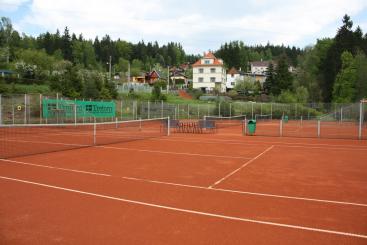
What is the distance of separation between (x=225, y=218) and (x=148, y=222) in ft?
4.35

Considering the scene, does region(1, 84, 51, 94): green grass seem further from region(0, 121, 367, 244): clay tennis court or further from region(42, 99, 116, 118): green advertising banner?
region(0, 121, 367, 244): clay tennis court

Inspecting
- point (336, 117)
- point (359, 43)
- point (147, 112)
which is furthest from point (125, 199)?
point (359, 43)

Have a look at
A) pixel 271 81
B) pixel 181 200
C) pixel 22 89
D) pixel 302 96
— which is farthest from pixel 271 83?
pixel 181 200

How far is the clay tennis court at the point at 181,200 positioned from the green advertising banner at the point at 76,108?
17.3 metres

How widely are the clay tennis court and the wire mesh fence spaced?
45.2 ft

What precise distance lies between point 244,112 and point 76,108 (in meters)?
22.5

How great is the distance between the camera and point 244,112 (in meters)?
46.9

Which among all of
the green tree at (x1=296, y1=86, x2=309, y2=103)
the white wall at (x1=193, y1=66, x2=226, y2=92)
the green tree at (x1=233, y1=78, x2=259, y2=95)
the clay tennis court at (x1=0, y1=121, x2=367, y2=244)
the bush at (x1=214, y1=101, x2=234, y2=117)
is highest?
the white wall at (x1=193, y1=66, x2=226, y2=92)

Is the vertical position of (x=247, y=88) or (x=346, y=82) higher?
(x=346, y=82)

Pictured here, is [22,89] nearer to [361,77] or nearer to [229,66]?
[361,77]

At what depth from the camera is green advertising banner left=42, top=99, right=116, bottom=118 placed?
30.0 meters

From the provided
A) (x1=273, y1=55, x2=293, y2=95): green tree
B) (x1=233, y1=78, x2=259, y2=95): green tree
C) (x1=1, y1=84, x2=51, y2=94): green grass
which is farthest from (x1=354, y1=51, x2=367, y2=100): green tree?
(x1=1, y1=84, x2=51, y2=94): green grass

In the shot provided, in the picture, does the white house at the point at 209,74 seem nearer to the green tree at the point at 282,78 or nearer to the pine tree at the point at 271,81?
the pine tree at the point at 271,81

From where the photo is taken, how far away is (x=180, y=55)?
166750mm
